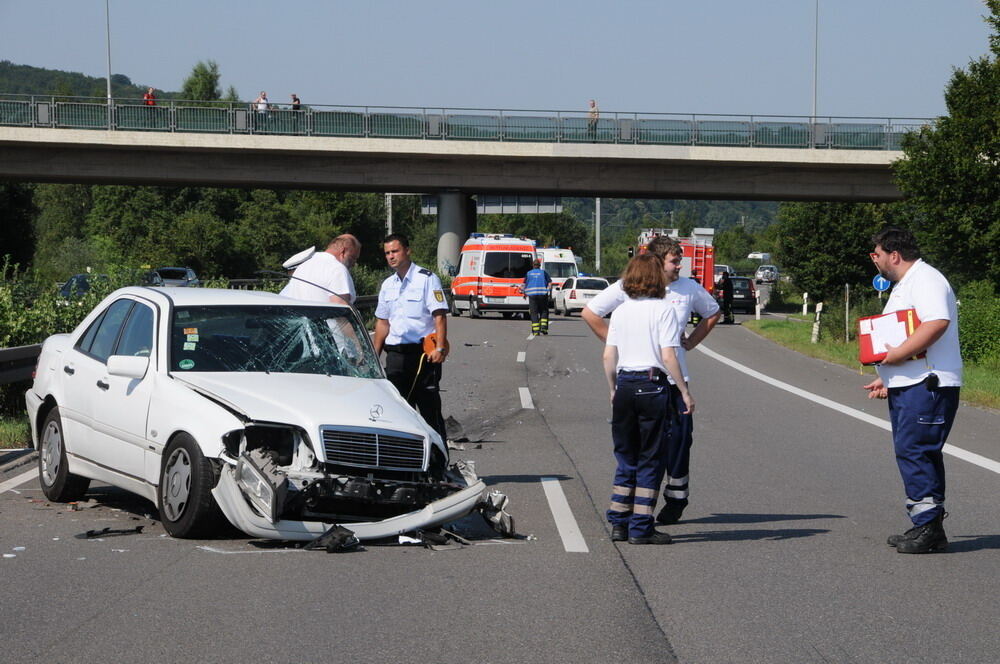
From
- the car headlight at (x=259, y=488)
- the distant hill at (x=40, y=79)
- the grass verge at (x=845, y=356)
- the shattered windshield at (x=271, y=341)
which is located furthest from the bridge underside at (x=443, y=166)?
the distant hill at (x=40, y=79)

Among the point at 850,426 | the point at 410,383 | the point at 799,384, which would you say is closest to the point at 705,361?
the point at 799,384

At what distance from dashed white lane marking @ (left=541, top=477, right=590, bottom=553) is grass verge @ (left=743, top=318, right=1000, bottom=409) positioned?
887cm

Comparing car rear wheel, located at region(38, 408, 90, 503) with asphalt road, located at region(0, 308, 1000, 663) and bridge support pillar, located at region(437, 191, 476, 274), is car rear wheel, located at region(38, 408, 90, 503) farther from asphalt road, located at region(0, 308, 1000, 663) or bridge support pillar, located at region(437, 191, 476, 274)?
bridge support pillar, located at region(437, 191, 476, 274)

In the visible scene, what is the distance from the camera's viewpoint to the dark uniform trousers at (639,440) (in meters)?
7.58

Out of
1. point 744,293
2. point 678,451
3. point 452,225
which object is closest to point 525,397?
point 678,451

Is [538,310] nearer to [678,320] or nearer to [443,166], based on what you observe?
[443,166]

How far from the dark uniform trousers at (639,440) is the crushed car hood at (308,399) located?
1176mm

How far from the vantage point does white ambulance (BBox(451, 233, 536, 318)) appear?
4059 centimetres

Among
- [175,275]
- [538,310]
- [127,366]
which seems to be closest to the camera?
[127,366]

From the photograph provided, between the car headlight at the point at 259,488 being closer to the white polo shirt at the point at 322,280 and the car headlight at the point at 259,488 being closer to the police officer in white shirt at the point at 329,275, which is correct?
the police officer in white shirt at the point at 329,275

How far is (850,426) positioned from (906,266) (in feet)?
22.6

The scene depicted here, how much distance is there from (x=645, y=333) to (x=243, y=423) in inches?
94.4

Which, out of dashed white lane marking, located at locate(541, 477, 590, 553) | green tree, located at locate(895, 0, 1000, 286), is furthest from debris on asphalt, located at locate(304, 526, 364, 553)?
green tree, located at locate(895, 0, 1000, 286)

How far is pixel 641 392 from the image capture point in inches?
299
